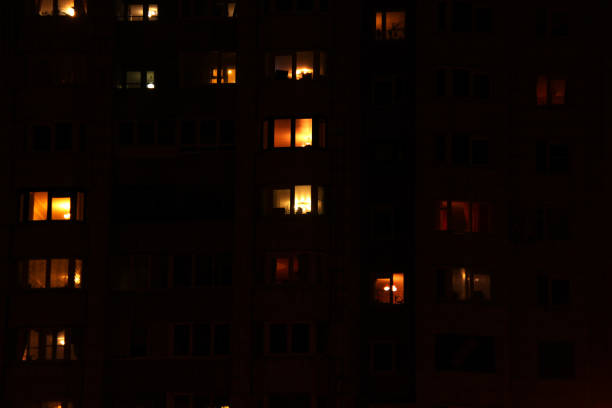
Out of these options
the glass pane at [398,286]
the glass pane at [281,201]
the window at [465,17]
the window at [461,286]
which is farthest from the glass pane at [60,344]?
the window at [465,17]

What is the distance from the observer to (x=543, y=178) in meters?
43.1

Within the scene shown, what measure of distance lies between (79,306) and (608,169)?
82.1ft

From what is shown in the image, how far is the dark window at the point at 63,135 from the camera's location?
43250 mm

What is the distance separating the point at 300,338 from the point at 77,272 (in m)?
10.7

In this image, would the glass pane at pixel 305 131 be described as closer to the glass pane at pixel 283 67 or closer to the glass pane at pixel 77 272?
the glass pane at pixel 283 67

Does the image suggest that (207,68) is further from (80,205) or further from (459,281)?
(459,281)

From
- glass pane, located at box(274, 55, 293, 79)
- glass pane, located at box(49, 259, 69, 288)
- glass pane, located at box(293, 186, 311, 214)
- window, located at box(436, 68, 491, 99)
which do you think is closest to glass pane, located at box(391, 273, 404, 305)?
glass pane, located at box(293, 186, 311, 214)

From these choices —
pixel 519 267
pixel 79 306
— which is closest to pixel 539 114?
pixel 519 267

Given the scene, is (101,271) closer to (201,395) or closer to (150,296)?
(150,296)

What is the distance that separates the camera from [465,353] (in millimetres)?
41375

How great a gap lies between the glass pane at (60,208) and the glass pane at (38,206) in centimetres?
41

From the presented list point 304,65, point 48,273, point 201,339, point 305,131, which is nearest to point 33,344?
point 48,273

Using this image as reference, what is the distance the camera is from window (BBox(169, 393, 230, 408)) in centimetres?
4134

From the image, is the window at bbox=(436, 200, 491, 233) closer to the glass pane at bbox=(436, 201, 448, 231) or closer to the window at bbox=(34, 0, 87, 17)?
the glass pane at bbox=(436, 201, 448, 231)
